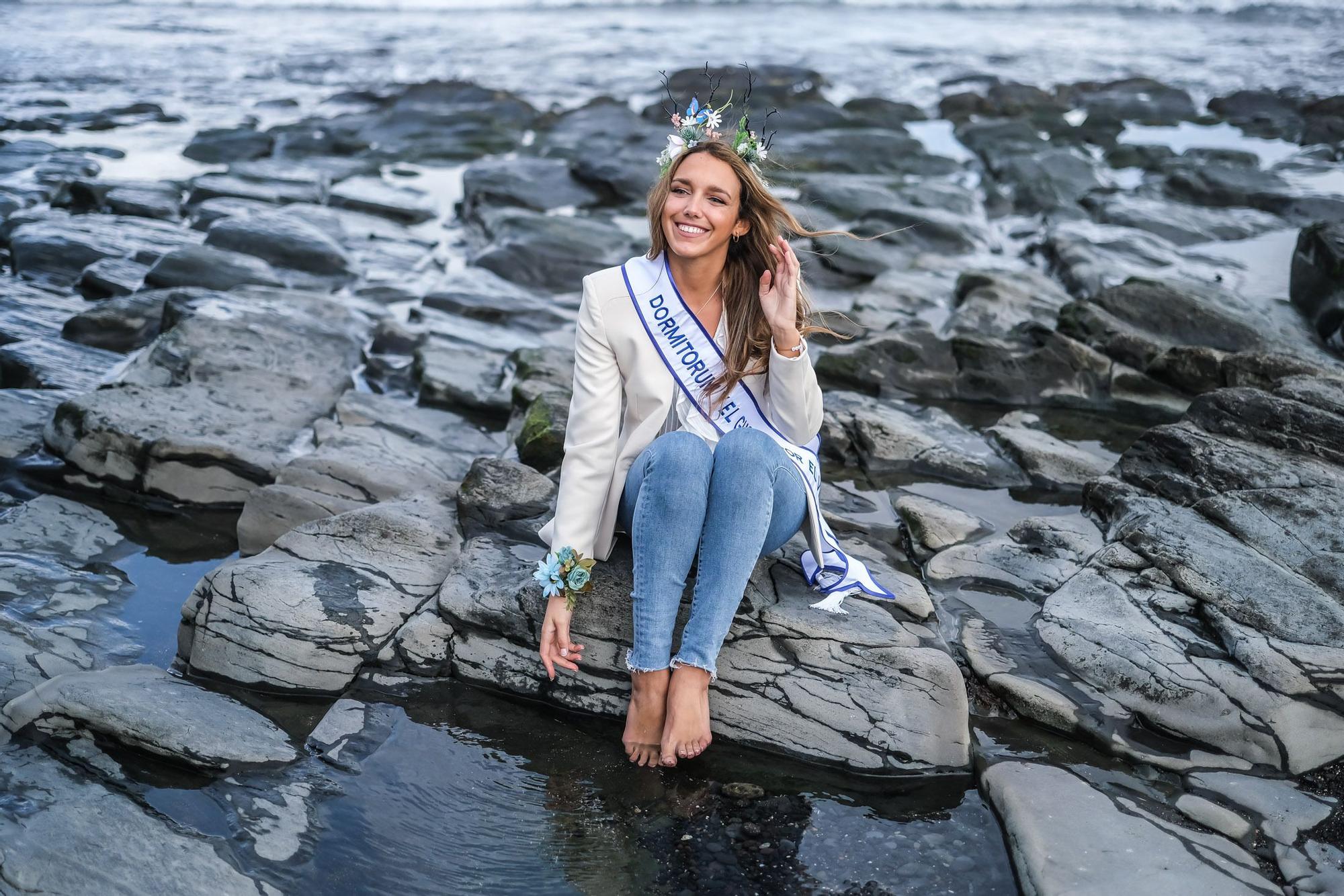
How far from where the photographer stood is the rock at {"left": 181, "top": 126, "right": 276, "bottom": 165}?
12.4 meters

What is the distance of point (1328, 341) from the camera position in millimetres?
7090

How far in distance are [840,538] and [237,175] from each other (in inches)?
351

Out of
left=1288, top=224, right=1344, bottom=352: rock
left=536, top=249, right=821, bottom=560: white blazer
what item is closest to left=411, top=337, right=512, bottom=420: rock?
left=536, top=249, right=821, bottom=560: white blazer

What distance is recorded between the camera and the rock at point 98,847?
277 centimetres

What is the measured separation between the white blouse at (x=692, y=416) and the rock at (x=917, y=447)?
1968 mm

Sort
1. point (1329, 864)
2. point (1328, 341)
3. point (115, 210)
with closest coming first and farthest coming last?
point (1329, 864) → point (1328, 341) → point (115, 210)

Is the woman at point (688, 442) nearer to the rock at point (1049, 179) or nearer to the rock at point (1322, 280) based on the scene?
the rock at point (1322, 280)

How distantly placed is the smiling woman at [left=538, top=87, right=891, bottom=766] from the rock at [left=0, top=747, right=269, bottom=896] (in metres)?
1.10

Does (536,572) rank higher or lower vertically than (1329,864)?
higher

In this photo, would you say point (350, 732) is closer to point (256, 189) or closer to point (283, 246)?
point (283, 246)

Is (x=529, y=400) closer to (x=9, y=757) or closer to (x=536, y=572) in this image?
(x=536, y=572)

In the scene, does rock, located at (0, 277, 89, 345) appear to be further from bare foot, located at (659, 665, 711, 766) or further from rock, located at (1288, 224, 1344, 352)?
rock, located at (1288, 224, 1344, 352)

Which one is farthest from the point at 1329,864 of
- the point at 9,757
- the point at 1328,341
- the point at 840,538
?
the point at 1328,341

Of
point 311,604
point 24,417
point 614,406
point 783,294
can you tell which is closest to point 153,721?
point 311,604
